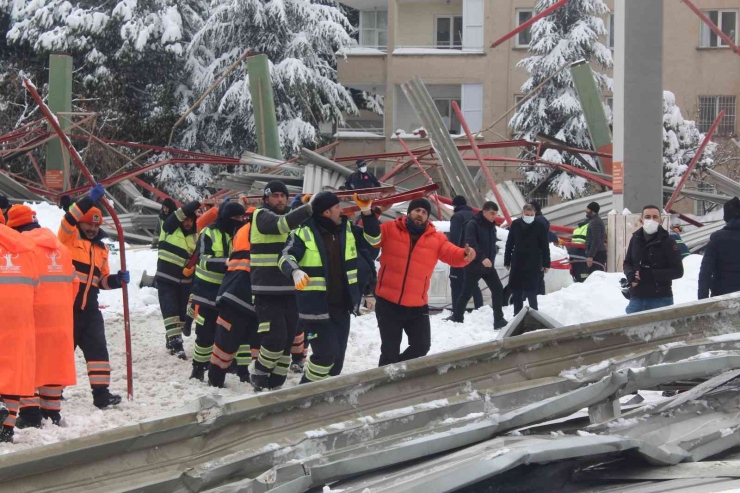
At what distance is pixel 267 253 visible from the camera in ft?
30.5

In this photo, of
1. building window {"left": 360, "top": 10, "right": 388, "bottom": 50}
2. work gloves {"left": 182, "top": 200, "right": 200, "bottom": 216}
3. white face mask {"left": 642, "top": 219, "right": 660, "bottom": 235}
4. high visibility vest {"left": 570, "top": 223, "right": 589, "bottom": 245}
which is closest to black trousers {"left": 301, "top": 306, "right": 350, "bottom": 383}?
white face mask {"left": 642, "top": 219, "right": 660, "bottom": 235}

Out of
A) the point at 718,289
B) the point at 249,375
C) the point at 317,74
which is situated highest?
the point at 317,74

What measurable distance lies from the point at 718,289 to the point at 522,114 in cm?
2535

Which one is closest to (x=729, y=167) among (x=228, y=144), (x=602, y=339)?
(x=228, y=144)

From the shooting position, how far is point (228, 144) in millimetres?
34438

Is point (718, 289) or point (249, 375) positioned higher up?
point (718, 289)

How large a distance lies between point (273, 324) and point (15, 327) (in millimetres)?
2461

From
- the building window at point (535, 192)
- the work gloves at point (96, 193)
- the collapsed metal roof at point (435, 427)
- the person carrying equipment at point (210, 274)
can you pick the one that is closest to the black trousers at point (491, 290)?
the person carrying equipment at point (210, 274)

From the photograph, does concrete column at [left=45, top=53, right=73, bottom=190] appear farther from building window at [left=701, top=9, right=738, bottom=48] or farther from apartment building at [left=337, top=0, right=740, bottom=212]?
building window at [left=701, top=9, right=738, bottom=48]

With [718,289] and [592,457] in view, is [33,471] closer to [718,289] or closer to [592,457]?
[592,457]

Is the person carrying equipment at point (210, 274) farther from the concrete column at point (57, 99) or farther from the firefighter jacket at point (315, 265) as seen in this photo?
the concrete column at point (57, 99)

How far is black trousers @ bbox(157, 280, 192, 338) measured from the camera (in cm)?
1151

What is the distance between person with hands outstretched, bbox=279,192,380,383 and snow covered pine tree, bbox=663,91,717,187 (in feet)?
77.1

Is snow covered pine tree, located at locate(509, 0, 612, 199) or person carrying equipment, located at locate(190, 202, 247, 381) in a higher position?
snow covered pine tree, located at locate(509, 0, 612, 199)
